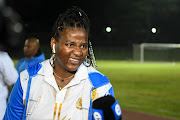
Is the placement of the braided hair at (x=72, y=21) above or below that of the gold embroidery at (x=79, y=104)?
above

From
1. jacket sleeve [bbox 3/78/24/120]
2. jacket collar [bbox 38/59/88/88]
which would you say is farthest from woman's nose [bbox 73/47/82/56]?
jacket sleeve [bbox 3/78/24/120]

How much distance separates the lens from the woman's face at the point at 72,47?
5.12 feet

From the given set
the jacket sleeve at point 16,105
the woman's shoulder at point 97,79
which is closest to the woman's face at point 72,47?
the woman's shoulder at point 97,79

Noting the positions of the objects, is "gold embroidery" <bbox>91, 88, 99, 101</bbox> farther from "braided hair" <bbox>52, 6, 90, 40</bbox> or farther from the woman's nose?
"braided hair" <bbox>52, 6, 90, 40</bbox>

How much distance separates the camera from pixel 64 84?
164cm

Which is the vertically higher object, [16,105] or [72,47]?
[72,47]

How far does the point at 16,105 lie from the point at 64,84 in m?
0.30

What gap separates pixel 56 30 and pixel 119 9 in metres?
29.2

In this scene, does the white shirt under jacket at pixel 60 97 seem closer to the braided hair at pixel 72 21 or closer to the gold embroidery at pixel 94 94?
the gold embroidery at pixel 94 94

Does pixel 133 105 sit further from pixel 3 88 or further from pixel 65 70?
pixel 65 70

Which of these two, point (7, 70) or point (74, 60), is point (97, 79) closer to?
point (74, 60)

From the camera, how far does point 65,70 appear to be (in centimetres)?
167

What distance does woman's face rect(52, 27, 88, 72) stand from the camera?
1.56 meters

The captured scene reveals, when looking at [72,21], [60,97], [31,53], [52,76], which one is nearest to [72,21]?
[72,21]
